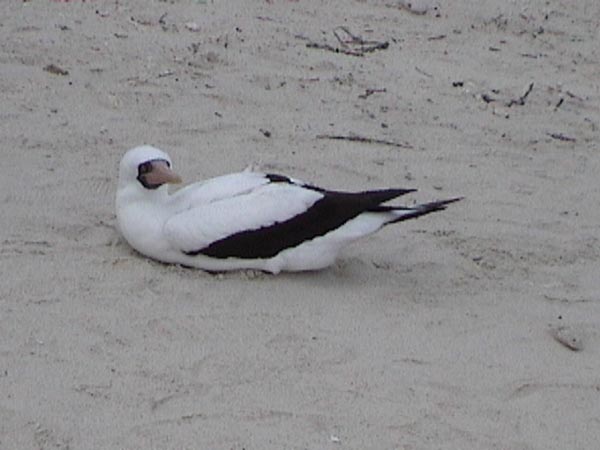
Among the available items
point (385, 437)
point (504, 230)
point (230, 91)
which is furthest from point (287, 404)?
point (230, 91)

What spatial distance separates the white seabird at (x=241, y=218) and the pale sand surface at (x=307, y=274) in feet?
0.33

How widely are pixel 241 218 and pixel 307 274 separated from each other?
16.4 inches

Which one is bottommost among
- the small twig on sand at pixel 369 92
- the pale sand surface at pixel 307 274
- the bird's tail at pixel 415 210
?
the pale sand surface at pixel 307 274

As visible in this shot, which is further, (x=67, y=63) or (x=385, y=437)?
(x=67, y=63)

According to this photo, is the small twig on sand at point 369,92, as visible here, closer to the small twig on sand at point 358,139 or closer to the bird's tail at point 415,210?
the small twig on sand at point 358,139

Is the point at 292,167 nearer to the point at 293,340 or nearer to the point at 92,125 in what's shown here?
the point at 92,125

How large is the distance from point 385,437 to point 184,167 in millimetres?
2534

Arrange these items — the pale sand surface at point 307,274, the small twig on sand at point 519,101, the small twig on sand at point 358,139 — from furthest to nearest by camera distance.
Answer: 1. the small twig on sand at point 519,101
2. the small twig on sand at point 358,139
3. the pale sand surface at point 307,274

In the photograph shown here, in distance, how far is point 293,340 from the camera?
5270 millimetres

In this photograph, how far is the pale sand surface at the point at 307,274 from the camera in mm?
4820

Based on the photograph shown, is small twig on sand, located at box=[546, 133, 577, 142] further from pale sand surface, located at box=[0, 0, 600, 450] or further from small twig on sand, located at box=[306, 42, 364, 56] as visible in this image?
small twig on sand, located at box=[306, 42, 364, 56]

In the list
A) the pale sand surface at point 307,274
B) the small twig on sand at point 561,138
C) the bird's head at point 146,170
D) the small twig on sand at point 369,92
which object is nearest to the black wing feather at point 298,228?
the pale sand surface at point 307,274

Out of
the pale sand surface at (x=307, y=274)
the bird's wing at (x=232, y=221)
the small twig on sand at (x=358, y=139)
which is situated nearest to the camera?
the pale sand surface at (x=307, y=274)

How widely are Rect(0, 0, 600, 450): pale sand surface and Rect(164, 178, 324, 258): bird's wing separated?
0.46 ft
